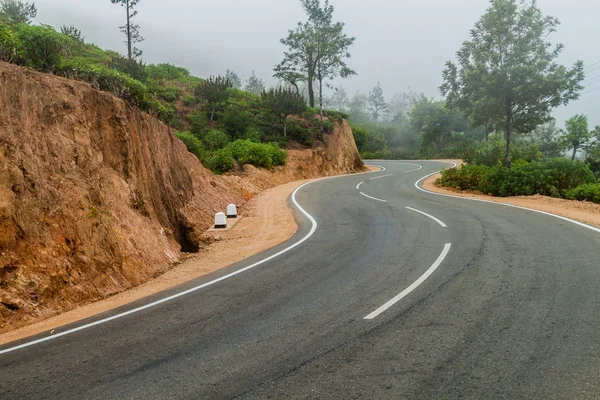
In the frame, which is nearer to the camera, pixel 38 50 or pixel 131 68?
pixel 38 50

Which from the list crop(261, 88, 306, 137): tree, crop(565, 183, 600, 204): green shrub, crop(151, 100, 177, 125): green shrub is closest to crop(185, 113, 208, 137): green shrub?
crop(261, 88, 306, 137): tree

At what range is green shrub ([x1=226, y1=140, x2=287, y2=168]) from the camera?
1118 inches

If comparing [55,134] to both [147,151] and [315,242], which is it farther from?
[315,242]

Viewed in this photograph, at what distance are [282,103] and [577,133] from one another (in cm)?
2830

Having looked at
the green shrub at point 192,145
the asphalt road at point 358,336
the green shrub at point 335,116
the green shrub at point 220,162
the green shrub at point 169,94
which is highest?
the green shrub at point 169,94

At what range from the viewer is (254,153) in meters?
29.4

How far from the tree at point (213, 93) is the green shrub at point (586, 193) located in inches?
988

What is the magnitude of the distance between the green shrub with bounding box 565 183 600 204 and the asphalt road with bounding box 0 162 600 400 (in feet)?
27.3

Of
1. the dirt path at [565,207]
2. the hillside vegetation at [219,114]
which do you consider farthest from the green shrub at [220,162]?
the dirt path at [565,207]

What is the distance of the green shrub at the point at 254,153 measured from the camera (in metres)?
28.4

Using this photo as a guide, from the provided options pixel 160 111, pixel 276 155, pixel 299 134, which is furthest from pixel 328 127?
pixel 160 111

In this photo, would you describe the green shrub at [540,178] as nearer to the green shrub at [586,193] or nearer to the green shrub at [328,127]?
the green shrub at [586,193]

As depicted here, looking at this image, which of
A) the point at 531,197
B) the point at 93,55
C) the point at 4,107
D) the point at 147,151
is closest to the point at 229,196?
the point at 147,151

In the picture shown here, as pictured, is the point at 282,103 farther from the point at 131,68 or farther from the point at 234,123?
the point at 131,68
